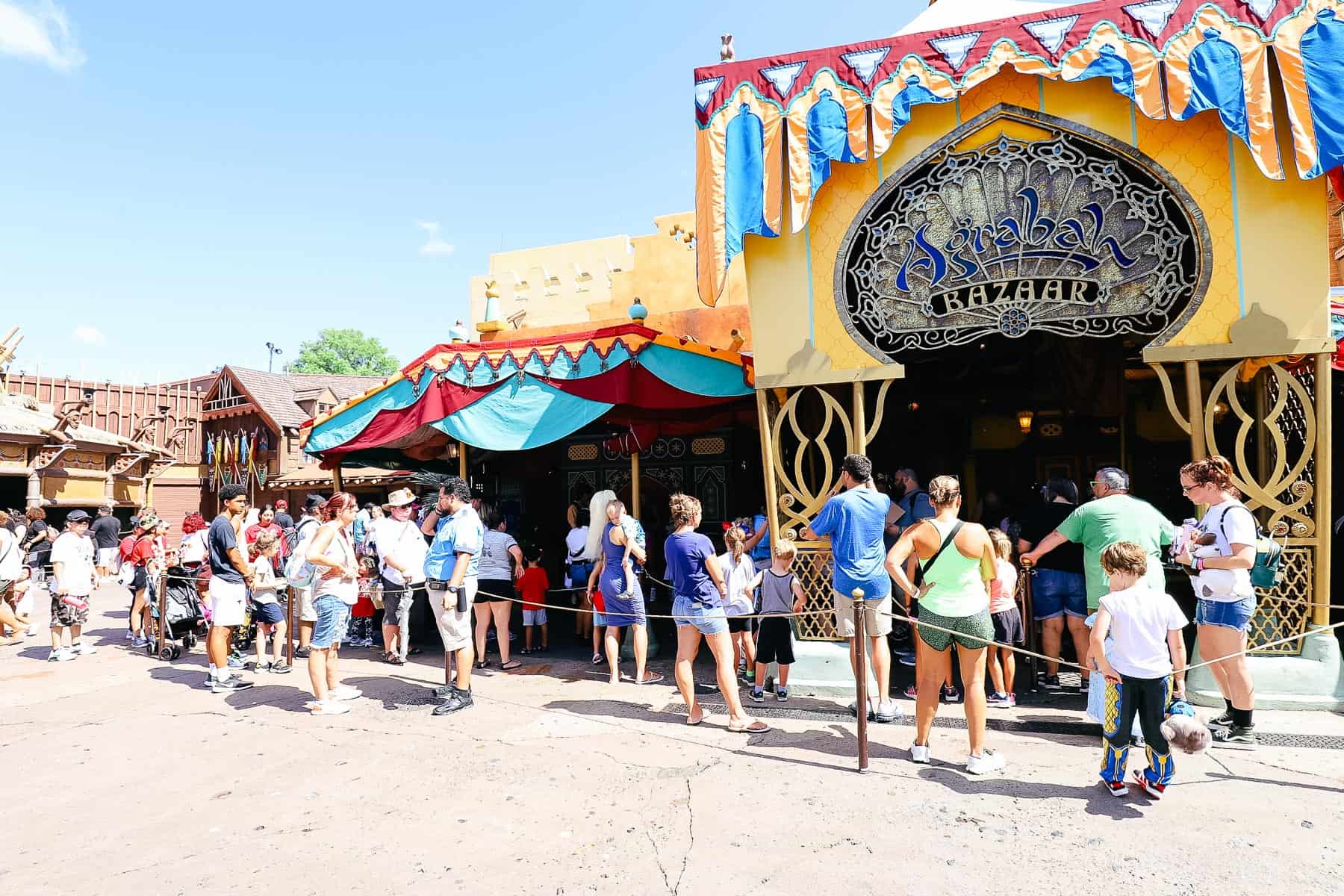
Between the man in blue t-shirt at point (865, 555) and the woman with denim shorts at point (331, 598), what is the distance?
3.80 metres

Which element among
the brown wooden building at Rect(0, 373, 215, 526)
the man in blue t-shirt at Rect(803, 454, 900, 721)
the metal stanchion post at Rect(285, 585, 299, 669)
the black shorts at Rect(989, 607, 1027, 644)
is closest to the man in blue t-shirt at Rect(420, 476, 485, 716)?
the metal stanchion post at Rect(285, 585, 299, 669)

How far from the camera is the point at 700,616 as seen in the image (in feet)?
17.9

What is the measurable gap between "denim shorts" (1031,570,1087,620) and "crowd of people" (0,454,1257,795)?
0.05ft

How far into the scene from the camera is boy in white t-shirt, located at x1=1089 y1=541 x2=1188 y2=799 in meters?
3.91

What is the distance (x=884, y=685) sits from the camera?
554 centimetres

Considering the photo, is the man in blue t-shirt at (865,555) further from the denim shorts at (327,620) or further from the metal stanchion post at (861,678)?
the denim shorts at (327,620)

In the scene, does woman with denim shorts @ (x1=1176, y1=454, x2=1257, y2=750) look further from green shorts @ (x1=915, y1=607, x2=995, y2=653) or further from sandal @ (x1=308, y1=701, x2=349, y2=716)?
sandal @ (x1=308, y1=701, x2=349, y2=716)

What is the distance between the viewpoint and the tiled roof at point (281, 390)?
1107 inches

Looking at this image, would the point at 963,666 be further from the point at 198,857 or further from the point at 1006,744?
the point at 198,857

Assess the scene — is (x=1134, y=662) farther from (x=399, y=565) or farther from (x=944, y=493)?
(x=399, y=565)

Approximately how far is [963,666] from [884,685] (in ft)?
3.85

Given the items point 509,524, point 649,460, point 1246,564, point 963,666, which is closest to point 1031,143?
point 1246,564

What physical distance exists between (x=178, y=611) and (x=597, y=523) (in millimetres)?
4929

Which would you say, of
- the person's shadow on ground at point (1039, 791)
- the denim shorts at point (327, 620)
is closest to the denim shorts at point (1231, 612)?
the person's shadow on ground at point (1039, 791)
